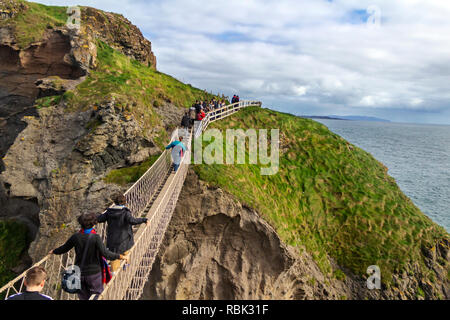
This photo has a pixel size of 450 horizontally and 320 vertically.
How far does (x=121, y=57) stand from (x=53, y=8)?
9737 millimetres

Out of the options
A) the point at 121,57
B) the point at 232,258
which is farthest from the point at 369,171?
the point at 121,57

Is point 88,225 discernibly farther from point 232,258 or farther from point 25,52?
point 25,52

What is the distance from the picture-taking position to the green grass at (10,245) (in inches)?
620

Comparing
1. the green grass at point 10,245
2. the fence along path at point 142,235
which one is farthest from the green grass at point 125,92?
the green grass at point 10,245

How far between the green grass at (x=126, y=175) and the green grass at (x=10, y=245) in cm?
717

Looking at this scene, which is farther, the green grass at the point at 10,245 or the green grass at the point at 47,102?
the green grass at the point at 47,102

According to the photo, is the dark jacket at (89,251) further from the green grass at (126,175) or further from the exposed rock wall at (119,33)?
the exposed rock wall at (119,33)

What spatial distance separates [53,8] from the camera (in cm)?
2688

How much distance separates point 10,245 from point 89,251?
1565cm

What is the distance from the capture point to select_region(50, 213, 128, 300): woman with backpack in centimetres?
483

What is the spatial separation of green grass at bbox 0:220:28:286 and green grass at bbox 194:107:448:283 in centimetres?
1174

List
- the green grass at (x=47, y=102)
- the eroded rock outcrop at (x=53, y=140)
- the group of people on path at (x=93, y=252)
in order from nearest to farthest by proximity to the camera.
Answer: the group of people on path at (x=93, y=252), the eroded rock outcrop at (x=53, y=140), the green grass at (x=47, y=102)

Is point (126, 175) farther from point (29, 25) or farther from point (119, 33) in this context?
point (119, 33)

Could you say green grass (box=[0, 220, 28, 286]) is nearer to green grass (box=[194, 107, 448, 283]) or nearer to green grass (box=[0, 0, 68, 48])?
green grass (box=[194, 107, 448, 283])
